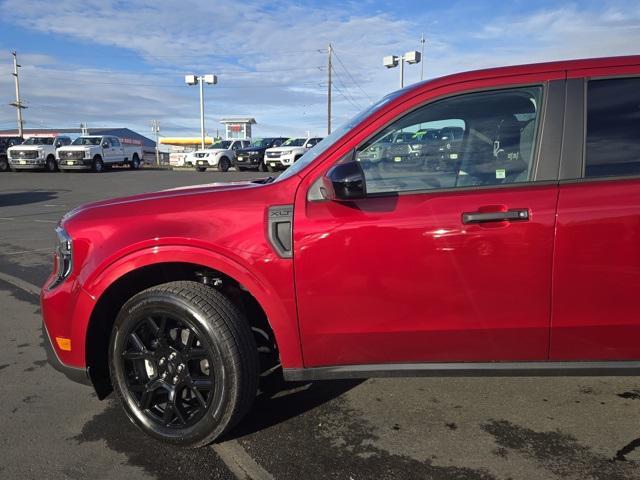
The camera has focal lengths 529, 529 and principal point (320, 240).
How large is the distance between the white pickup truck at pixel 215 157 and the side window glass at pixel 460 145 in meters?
29.4

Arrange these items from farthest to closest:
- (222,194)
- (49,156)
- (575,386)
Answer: (49,156), (575,386), (222,194)

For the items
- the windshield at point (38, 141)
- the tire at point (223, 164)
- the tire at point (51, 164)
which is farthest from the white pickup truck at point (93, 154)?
the tire at point (223, 164)

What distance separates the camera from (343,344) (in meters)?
2.65

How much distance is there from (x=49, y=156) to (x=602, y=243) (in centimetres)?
3087

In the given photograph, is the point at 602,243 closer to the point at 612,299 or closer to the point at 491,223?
the point at 612,299

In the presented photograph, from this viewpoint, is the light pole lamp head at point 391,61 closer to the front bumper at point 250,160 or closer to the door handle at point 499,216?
the front bumper at point 250,160

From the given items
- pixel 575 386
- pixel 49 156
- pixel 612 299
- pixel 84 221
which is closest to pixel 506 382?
pixel 575 386

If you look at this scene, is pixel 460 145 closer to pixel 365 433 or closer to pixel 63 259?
pixel 365 433

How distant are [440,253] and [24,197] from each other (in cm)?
1654

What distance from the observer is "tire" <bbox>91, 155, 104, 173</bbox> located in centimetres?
2821

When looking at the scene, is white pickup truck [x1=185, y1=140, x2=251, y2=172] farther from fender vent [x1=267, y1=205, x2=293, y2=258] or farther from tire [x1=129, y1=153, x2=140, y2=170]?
fender vent [x1=267, y1=205, x2=293, y2=258]

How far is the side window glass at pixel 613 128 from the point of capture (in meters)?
2.55

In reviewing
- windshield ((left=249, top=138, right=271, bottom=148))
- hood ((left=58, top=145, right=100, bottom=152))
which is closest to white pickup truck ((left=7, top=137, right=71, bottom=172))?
hood ((left=58, top=145, right=100, bottom=152))

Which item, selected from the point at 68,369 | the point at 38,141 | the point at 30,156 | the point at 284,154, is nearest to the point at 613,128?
the point at 68,369
